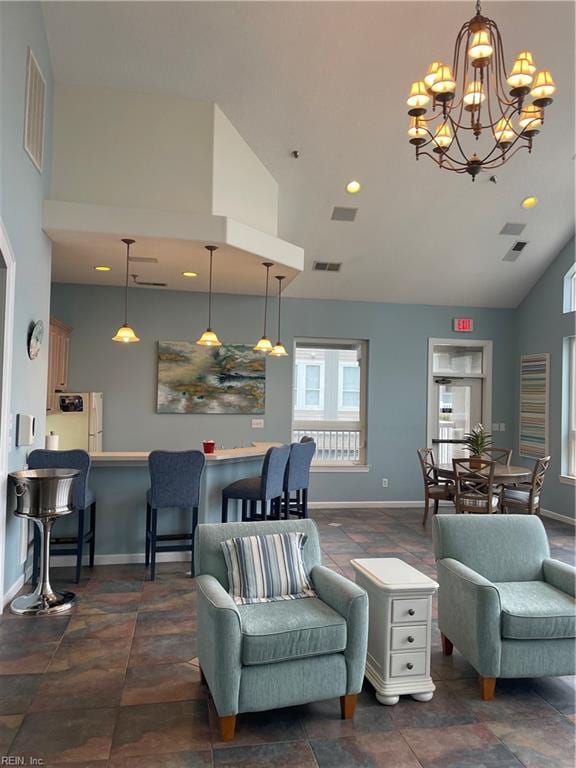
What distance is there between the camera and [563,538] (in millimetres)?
6297

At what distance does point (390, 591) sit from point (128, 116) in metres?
4.53

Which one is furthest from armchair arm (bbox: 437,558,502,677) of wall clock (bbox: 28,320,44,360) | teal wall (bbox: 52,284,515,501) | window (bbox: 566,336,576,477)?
window (bbox: 566,336,576,477)

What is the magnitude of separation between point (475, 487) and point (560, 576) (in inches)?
118

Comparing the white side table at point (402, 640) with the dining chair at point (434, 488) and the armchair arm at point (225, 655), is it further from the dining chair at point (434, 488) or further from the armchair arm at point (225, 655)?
the dining chair at point (434, 488)

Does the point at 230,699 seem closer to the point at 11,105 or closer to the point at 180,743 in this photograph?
the point at 180,743

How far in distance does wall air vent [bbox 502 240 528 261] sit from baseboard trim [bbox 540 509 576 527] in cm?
341

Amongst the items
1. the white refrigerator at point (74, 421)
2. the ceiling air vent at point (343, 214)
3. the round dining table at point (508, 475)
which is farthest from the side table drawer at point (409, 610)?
the ceiling air vent at point (343, 214)

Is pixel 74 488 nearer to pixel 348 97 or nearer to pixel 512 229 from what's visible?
pixel 348 97

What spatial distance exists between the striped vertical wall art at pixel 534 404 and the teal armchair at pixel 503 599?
186 inches

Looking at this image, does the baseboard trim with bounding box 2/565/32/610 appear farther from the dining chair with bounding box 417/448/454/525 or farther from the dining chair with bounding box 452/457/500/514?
the dining chair with bounding box 417/448/454/525

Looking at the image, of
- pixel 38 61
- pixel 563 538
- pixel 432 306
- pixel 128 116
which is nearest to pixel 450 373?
pixel 432 306

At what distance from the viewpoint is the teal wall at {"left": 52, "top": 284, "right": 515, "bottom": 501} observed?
7152mm

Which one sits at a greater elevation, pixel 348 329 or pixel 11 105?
pixel 11 105

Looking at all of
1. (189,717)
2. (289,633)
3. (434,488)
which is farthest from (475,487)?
(189,717)
